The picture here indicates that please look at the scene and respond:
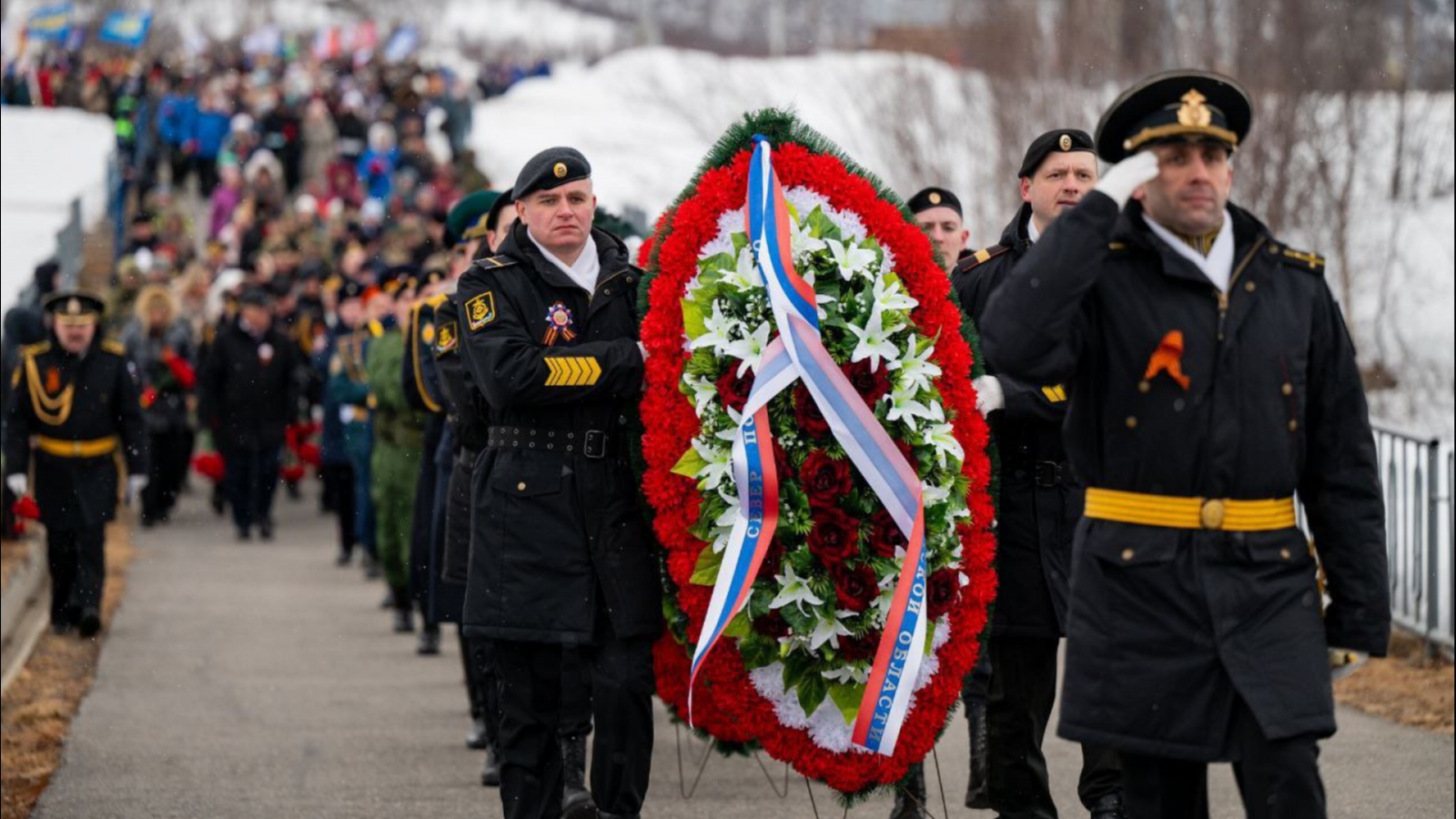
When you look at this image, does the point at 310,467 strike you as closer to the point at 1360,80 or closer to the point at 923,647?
the point at 1360,80

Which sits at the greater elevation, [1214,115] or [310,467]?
[1214,115]

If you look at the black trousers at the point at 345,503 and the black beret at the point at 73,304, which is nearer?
the black beret at the point at 73,304

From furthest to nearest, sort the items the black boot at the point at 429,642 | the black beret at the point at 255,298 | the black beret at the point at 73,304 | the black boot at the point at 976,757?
the black beret at the point at 255,298, the black beret at the point at 73,304, the black boot at the point at 429,642, the black boot at the point at 976,757

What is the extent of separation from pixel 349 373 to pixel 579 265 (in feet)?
37.9

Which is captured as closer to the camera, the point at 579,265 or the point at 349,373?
the point at 579,265

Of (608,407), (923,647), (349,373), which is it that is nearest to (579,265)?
(608,407)

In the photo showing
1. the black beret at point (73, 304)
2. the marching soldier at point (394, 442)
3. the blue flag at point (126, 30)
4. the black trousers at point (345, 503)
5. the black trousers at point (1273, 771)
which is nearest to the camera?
the black trousers at point (1273, 771)

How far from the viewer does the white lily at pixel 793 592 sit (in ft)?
24.6

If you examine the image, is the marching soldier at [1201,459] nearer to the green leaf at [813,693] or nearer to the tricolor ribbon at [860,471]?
the tricolor ribbon at [860,471]

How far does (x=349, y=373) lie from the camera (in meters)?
19.2

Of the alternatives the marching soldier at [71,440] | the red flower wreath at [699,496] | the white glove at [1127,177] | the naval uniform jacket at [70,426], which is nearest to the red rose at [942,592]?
the red flower wreath at [699,496]

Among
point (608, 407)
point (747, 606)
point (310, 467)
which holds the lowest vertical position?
point (310, 467)

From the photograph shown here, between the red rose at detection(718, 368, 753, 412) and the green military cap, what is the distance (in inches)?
123

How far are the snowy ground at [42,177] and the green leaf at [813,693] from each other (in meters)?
13.1
